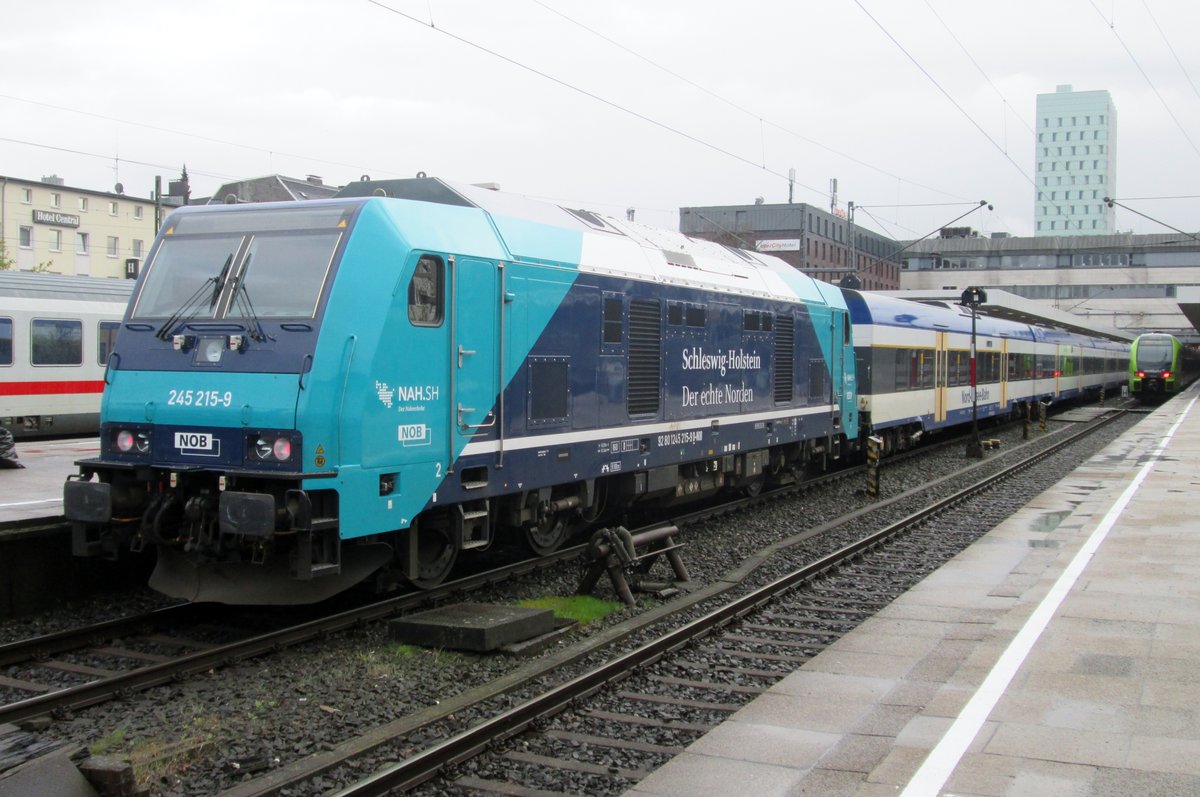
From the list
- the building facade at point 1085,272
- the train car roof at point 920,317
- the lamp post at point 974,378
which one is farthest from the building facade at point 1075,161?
the lamp post at point 974,378

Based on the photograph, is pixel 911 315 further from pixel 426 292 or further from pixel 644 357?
pixel 426 292

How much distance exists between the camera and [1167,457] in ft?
75.2

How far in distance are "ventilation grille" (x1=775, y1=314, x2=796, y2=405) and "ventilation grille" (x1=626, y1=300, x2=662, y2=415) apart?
12.3 ft

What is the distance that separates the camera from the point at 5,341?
2092 centimetres

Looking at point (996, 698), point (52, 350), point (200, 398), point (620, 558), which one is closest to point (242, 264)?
point (200, 398)

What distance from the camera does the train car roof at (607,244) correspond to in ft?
32.4

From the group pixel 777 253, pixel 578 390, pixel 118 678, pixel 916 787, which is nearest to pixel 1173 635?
pixel 916 787

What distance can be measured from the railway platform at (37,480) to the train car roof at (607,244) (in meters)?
4.41

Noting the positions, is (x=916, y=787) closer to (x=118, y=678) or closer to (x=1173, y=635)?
(x=1173, y=635)

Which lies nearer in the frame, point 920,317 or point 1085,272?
point 920,317

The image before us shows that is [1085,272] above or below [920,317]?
above

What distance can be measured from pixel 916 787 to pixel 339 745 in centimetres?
308

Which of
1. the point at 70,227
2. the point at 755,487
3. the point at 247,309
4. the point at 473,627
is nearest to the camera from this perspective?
the point at 473,627

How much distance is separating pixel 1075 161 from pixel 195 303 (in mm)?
193272
